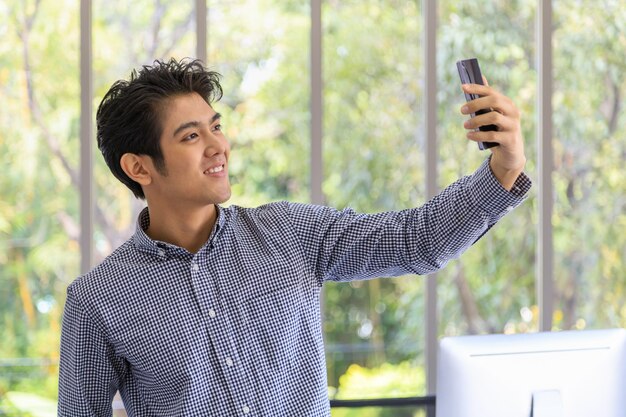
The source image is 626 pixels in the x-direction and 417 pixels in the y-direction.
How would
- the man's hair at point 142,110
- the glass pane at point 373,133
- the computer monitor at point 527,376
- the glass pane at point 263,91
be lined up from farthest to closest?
1. the glass pane at point 373,133
2. the glass pane at point 263,91
3. the man's hair at point 142,110
4. the computer monitor at point 527,376

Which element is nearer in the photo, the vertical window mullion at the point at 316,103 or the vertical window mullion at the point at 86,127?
the vertical window mullion at the point at 86,127

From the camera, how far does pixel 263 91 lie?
14.3 ft

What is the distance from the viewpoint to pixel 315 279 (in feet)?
6.34

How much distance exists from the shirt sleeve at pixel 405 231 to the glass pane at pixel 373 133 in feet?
8.08

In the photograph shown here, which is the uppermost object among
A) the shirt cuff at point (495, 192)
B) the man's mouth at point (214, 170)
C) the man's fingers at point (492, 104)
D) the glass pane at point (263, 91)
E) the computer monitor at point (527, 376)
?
the glass pane at point (263, 91)

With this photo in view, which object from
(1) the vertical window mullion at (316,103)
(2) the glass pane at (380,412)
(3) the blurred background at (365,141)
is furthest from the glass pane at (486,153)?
(2) the glass pane at (380,412)

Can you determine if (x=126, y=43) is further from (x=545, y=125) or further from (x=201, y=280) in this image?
(x=201, y=280)

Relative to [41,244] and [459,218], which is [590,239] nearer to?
[41,244]

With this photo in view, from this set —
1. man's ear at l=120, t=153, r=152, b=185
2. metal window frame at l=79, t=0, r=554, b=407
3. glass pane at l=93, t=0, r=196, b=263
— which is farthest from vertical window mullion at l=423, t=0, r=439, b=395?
man's ear at l=120, t=153, r=152, b=185

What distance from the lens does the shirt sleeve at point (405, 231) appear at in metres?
1.64

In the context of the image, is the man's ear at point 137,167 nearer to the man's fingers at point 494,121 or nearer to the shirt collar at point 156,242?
the shirt collar at point 156,242

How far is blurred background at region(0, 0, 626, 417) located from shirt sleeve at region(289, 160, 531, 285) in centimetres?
226

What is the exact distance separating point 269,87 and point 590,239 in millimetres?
1565

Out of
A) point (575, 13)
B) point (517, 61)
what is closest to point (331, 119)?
point (517, 61)
